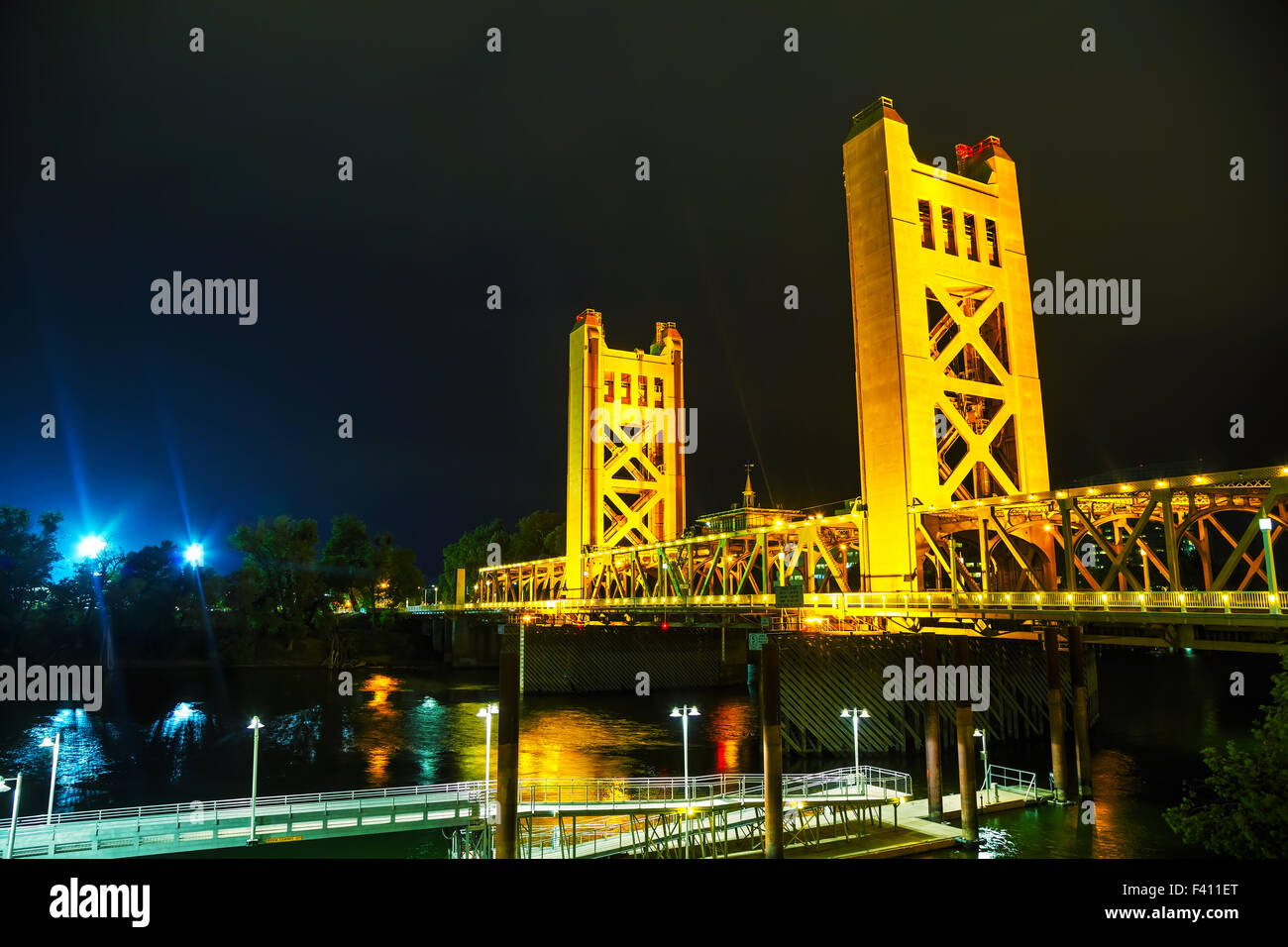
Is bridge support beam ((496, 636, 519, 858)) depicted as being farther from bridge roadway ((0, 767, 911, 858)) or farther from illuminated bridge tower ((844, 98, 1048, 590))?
illuminated bridge tower ((844, 98, 1048, 590))

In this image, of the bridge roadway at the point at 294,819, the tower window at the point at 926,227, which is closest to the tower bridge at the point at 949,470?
the tower window at the point at 926,227

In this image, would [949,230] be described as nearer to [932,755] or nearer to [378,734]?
[932,755]

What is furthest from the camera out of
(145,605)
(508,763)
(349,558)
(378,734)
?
(349,558)

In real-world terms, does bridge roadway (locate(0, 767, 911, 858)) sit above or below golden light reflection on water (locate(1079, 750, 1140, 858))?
above

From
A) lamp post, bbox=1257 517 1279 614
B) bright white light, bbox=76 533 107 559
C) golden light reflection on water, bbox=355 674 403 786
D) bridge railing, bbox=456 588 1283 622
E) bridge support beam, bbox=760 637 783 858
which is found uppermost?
bright white light, bbox=76 533 107 559

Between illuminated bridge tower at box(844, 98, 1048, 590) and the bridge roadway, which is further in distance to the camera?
illuminated bridge tower at box(844, 98, 1048, 590)

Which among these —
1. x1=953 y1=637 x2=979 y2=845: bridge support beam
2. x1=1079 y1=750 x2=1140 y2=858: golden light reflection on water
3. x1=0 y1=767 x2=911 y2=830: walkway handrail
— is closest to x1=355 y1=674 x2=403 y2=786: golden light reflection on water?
x1=0 y1=767 x2=911 y2=830: walkway handrail

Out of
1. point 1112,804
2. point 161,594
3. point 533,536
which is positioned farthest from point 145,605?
point 1112,804

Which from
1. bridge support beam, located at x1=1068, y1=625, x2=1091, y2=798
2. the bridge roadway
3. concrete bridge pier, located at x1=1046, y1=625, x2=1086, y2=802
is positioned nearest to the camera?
the bridge roadway
